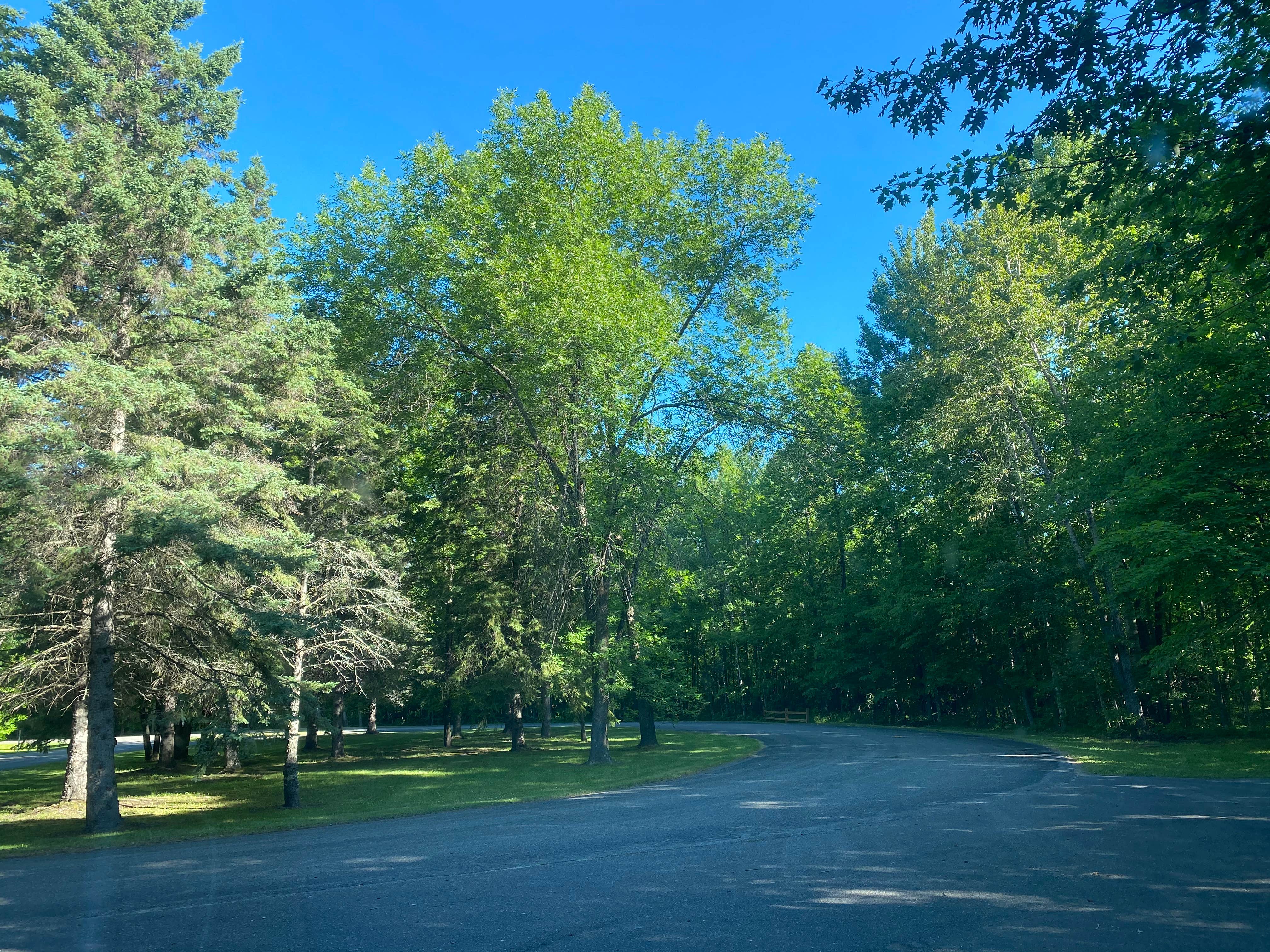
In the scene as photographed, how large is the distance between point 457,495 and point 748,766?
1448cm

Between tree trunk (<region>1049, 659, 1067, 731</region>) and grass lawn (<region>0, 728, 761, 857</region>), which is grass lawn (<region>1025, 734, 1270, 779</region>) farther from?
grass lawn (<region>0, 728, 761, 857</region>)

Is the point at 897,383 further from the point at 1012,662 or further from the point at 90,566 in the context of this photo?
the point at 90,566

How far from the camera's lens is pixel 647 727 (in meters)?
25.6

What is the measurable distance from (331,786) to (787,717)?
2921 cm

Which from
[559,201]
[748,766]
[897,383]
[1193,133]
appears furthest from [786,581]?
[1193,133]

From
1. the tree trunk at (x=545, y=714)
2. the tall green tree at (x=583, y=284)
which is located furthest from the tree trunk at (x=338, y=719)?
the tall green tree at (x=583, y=284)

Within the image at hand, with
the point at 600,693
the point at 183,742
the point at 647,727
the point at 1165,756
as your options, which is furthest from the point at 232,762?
the point at 1165,756

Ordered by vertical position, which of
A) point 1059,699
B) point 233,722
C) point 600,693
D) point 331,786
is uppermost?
point 233,722

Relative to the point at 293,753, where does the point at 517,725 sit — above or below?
below

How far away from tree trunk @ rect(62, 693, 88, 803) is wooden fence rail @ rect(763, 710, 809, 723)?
102ft

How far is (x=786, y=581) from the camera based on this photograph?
4428 cm

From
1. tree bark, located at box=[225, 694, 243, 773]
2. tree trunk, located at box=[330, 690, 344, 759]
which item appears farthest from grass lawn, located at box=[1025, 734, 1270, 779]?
tree trunk, located at box=[330, 690, 344, 759]

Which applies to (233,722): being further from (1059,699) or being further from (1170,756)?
(1059,699)

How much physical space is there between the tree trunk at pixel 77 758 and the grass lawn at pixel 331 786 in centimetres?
54
